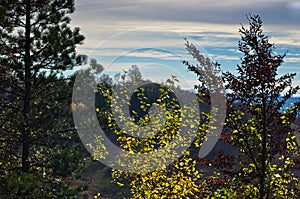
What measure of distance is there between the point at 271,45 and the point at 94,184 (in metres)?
57.5

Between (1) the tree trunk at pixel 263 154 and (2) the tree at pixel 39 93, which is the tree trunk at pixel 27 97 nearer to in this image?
(2) the tree at pixel 39 93

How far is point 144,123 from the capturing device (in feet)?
49.4

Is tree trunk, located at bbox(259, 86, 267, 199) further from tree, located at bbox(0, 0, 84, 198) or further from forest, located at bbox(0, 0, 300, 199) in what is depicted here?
tree, located at bbox(0, 0, 84, 198)

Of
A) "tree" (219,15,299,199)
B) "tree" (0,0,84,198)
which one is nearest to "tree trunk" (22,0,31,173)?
"tree" (0,0,84,198)

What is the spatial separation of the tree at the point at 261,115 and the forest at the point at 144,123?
27 mm

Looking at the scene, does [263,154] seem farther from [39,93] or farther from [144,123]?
[39,93]

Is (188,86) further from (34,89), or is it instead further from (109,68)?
(34,89)

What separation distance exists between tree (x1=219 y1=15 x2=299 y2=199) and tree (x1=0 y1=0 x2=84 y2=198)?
7.91 m

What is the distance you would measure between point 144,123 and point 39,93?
201 inches

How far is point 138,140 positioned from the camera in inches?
584

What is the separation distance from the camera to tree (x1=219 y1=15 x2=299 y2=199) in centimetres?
1129

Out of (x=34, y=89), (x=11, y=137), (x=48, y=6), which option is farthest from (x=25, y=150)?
(x=48, y=6)

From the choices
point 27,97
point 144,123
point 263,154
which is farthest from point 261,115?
point 27,97

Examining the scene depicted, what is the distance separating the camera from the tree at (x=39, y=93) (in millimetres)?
16922
